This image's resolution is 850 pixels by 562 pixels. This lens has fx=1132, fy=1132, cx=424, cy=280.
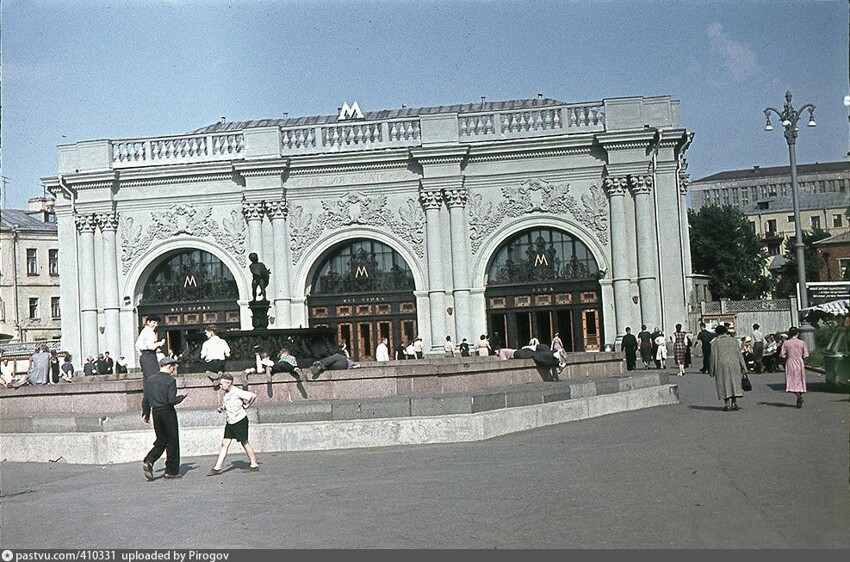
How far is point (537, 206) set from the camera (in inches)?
1711

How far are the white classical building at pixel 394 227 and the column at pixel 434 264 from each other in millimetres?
77

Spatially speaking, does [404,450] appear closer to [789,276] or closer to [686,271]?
[686,271]

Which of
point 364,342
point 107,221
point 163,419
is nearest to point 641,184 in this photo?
point 364,342

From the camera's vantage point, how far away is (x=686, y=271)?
1852 inches

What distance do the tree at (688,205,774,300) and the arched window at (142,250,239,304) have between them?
42.3m

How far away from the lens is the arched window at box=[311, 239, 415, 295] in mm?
44625

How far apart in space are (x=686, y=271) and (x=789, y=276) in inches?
1818

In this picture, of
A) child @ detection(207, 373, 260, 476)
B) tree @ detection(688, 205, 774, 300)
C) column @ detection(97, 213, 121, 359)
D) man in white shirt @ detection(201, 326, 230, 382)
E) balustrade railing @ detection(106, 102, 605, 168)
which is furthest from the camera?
tree @ detection(688, 205, 774, 300)

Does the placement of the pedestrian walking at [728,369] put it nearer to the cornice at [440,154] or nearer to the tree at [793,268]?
the cornice at [440,154]

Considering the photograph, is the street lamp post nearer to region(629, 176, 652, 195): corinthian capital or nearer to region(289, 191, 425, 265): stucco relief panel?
region(629, 176, 652, 195): corinthian capital

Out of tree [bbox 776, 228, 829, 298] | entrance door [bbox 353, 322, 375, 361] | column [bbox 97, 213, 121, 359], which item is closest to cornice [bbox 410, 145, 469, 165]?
entrance door [bbox 353, 322, 375, 361]

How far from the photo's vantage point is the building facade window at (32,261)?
66000 mm

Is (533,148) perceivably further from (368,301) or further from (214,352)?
(214,352)

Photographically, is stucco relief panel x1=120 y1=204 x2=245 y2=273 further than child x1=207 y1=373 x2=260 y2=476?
Yes
